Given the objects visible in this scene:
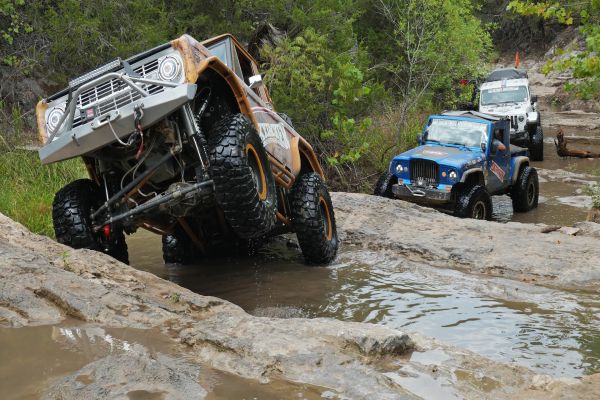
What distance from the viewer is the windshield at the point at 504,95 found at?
20656 millimetres

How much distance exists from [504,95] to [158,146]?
57.3 ft

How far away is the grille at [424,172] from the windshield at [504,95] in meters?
10.3

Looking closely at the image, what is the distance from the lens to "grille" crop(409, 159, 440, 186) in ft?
37.5

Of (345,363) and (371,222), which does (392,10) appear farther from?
(345,363)

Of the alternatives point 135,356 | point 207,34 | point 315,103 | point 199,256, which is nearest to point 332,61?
point 315,103

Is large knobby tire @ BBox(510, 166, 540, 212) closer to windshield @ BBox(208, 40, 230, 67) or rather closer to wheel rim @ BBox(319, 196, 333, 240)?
wheel rim @ BBox(319, 196, 333, 240)

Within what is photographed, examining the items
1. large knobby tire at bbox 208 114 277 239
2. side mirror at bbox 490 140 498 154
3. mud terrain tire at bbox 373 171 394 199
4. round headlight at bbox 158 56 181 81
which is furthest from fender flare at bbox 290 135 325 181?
side mirror at bbox 490 140 498 154

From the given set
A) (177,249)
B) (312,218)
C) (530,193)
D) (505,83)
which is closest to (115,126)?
(312,218)

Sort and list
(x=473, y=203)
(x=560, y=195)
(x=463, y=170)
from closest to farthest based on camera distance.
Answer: (x=473, y=203)
(x=463, y=170)
(x=560, y=195)

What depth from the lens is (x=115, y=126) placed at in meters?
4.94

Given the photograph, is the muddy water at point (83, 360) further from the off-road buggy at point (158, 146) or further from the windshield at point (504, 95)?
the windshield at point (504, 95)

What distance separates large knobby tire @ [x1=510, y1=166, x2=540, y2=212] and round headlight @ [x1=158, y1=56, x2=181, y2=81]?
9.51 metres

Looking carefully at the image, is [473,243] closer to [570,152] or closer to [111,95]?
[111,95]

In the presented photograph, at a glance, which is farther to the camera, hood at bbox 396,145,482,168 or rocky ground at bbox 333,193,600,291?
hood at bbox 396,145,482,168
